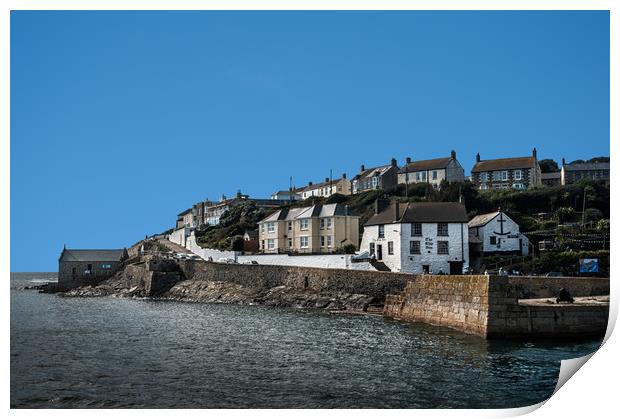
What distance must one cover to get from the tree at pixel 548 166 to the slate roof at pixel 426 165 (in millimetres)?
11342

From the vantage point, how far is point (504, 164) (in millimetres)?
59406

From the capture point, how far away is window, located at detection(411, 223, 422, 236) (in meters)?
33.0

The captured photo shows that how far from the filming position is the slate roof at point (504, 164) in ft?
190

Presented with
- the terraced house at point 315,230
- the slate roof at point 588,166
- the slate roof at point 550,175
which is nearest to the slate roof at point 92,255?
the terraced house at point 315,230

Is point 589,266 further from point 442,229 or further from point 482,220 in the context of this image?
point 482,220

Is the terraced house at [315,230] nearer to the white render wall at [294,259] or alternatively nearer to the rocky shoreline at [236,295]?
the white render wall at [294,259]

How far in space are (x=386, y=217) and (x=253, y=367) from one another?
862 inches

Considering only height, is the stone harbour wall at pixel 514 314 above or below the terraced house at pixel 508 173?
below

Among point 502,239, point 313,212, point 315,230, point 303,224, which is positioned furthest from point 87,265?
point 502,239

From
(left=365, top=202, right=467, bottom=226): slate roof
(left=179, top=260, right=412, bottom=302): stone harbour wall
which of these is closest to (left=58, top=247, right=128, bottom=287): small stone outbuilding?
(left=179, top=260, right=412, bottom=302): stone harbour wall

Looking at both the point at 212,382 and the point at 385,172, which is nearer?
the point at 212,382

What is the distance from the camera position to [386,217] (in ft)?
116
